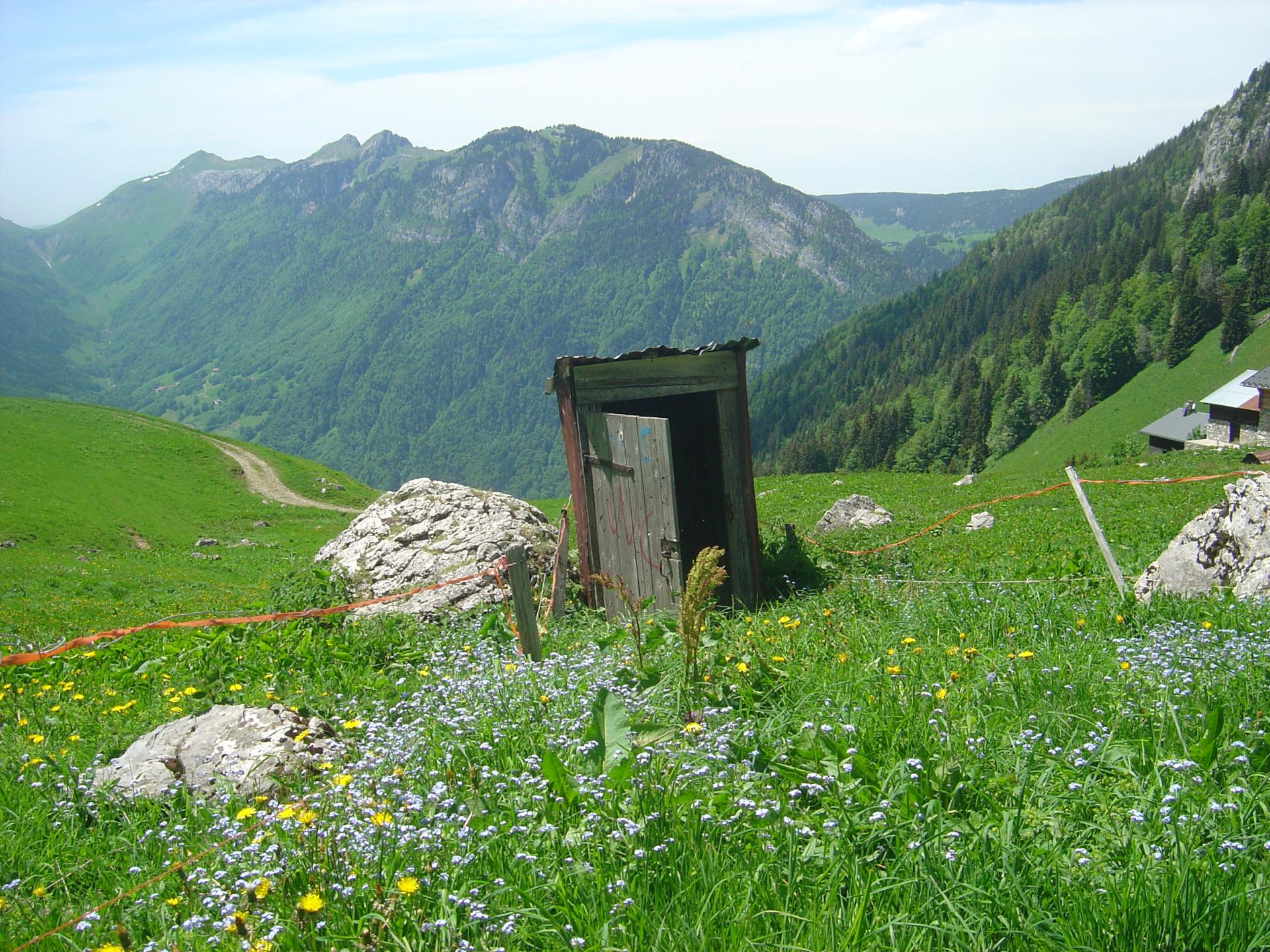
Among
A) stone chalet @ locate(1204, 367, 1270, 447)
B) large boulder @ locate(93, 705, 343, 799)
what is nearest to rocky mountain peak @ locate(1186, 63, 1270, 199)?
stone chalet @ locate(1204, 367, 1270, 447)

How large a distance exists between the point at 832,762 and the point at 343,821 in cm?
203

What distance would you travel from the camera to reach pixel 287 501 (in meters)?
49.1

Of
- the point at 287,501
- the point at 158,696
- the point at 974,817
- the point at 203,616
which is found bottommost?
the point at 287,501

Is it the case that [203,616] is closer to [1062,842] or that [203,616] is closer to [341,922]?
[341,922]

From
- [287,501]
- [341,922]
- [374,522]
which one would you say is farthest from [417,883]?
[287,501]

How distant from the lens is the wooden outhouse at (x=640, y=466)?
877cm

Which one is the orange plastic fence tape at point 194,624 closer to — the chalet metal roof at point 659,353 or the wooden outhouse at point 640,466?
the wooden outhouse at point 640,466

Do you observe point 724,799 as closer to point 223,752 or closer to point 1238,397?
point 223,752

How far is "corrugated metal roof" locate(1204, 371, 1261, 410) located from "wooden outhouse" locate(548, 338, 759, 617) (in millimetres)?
81891

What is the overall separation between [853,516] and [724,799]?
1728cm

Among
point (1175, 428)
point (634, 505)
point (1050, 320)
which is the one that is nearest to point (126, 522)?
point (634, 505)

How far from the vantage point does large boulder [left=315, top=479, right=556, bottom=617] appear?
9.02 m

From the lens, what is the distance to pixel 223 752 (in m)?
4.69

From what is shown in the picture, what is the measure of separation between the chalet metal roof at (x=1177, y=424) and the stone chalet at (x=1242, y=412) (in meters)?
3.27
